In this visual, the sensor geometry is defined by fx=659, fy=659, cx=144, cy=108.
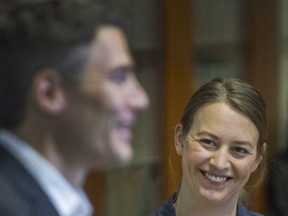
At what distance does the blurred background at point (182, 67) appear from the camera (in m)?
3.40

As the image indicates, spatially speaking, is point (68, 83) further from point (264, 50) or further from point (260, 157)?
point (264, 50)

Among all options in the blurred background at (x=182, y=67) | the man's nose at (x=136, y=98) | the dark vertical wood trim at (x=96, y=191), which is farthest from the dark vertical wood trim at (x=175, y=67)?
the man's nose at (x=136, y=98)

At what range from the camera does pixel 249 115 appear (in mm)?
1609

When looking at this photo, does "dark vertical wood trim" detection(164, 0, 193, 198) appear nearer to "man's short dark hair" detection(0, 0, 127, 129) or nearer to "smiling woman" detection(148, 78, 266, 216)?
"smiling woman" detection(148, 78, 266, 216)

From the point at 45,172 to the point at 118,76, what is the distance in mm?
116

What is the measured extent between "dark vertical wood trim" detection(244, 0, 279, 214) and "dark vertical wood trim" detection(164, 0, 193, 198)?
1.30 ft

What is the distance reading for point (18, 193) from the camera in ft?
2.06

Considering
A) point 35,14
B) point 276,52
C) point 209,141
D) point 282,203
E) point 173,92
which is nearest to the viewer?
point 35,14

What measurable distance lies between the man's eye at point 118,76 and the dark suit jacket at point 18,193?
122mm

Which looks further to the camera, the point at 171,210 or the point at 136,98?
the point at 171,210

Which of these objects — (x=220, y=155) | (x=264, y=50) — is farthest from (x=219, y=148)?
(x=264, y=50)

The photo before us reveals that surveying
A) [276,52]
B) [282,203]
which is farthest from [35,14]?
[276,52]

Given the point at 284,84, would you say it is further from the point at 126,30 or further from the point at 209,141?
the point at 126,30

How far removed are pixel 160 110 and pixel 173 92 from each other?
0.38ft
